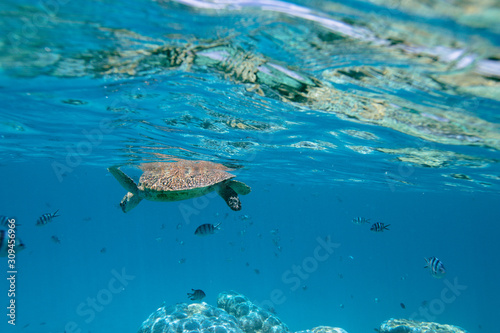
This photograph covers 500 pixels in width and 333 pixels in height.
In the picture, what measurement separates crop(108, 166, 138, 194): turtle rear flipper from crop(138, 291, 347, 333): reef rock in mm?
5704

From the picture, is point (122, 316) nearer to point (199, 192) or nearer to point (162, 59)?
point (199, 192)

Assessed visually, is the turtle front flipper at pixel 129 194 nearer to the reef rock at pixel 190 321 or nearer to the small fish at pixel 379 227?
the reef rock at pixel 190 321

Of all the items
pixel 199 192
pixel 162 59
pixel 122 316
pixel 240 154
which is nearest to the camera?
pixel 162 59

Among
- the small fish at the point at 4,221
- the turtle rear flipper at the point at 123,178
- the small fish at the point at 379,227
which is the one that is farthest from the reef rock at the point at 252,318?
the small fish at the point at 4,221

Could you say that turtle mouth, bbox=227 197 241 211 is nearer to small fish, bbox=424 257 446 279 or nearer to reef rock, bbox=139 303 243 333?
reef rock, bbox=139 303 243 333

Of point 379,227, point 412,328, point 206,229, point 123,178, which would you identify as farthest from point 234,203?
point 412,328

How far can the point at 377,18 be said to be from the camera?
646 cm

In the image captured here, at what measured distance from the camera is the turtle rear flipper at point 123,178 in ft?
32.1

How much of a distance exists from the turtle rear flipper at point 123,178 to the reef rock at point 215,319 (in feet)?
18.7

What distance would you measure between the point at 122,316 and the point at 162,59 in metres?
58.9

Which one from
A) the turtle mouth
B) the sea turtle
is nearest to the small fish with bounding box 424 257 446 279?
the turtle mouth

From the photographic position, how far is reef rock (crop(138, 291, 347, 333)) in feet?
37.8

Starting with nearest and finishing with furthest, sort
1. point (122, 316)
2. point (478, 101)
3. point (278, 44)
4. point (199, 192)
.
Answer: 1. point (278, 44)
2. point (478, 101)
3. point (199, 192)
4. point (122, 316)

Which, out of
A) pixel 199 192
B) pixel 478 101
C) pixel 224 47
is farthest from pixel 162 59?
pixel 478 101
